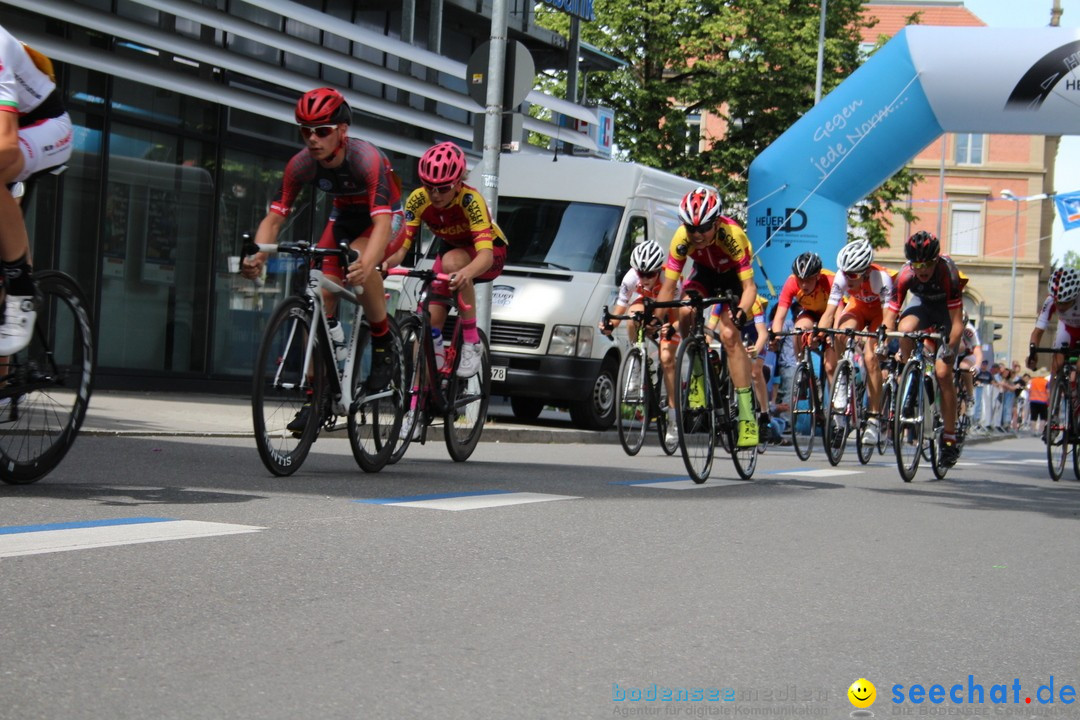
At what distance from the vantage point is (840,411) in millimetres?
13906

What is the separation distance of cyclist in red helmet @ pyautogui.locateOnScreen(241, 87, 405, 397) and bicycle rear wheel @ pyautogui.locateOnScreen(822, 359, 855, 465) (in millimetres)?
6185

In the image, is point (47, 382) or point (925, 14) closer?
point (47, 382)

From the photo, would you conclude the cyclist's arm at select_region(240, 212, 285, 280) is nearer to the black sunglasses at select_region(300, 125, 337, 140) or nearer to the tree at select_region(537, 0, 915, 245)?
the black sunglasses at select_region(300, 125, 337, 140)

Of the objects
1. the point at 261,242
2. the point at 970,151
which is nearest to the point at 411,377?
the point at 261,242

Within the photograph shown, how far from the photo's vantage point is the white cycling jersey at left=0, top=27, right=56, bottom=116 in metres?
6.00

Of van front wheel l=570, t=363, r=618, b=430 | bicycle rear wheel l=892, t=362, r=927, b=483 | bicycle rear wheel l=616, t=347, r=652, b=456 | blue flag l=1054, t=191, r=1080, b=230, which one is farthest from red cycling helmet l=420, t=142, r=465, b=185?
blue flag l=1054, t=191, r=1080, b=230

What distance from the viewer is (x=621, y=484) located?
30.8ft

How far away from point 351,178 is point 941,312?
6070 millimetres

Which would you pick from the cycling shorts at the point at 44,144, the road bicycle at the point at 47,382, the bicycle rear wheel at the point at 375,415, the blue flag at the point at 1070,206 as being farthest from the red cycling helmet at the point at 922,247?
the blue flag at the point at 1070,206

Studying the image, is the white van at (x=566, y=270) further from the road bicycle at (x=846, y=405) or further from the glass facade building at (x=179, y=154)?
the road bicycle at (x=846, y=405)

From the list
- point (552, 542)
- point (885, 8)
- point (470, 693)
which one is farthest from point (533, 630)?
point (885, 8)

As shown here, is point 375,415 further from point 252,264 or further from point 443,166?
point 443,166

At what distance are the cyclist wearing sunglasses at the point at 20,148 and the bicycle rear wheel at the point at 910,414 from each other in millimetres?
7191

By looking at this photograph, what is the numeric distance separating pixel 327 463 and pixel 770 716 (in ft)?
20.6
